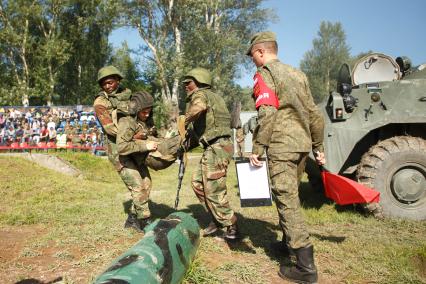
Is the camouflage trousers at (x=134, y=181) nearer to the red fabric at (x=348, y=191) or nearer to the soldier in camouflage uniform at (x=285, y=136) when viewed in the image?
the soldier in camouflage uniform at (x=285, y=136)

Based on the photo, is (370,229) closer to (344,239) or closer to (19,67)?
(344,239)

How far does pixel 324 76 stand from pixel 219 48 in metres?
35.3

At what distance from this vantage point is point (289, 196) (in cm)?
363

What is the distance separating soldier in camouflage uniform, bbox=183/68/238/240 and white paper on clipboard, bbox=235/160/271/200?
0.92 meters

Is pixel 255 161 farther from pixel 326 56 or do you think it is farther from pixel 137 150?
pixel 326 56

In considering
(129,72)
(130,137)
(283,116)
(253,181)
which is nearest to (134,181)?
(130,137)

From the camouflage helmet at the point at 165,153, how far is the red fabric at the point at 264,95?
165 cm

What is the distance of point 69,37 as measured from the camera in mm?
31578

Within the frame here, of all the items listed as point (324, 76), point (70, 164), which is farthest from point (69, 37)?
point (324, 76)

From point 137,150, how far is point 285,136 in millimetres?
2021

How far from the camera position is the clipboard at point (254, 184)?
148 inches

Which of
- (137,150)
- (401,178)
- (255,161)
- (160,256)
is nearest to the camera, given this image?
(160,256)

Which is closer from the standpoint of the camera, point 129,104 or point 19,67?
point 129,104

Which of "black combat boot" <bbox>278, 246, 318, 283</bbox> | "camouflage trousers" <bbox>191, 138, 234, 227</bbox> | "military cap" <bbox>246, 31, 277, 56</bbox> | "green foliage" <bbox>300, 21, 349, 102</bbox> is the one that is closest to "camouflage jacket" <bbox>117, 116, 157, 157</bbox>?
"camouflage trousers" <bbox>191, 138, 234, 227</bbox>
